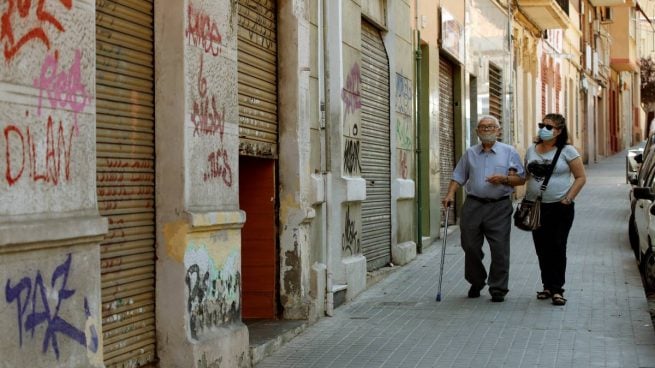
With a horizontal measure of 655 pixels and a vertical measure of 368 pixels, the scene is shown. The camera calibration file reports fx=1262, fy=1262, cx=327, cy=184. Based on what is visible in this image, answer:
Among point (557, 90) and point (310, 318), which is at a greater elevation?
point (557, 90)

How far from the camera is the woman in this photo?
11820 mm

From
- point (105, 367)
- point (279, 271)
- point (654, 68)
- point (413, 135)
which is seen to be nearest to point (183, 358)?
point (105, 367)

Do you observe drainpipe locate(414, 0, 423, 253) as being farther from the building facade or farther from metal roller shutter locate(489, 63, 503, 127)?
metal roller shutter locate(489, 63, 503, 127)

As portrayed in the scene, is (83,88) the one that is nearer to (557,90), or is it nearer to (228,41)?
(228,41)

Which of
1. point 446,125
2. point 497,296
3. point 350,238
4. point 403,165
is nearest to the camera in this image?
point 497,296

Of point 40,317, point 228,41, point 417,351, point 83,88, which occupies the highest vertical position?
point 228,41

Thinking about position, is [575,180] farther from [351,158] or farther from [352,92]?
[352,92]

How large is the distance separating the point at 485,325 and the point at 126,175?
4281 millimetres

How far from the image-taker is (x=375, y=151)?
14680 millimetres

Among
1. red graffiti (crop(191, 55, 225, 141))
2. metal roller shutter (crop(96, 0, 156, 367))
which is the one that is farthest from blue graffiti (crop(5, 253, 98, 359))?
red graffiti (crop(191, 55, 225, 141))

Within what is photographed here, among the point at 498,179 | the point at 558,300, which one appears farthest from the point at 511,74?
the point at 558,300

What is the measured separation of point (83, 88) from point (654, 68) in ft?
232

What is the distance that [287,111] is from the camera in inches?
420

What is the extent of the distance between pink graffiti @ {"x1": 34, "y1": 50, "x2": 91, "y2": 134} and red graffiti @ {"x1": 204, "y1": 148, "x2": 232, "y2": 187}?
2073 mm
